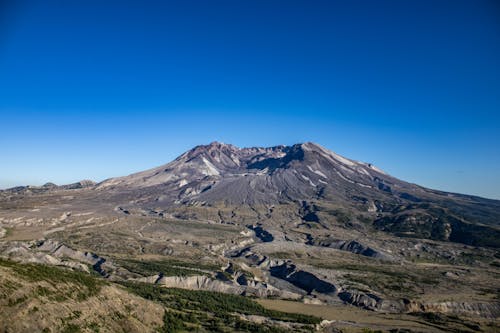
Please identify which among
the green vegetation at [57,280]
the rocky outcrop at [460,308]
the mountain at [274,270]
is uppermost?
the green vegetation at [57,280]

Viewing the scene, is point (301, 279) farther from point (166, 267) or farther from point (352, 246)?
point (352, 246)

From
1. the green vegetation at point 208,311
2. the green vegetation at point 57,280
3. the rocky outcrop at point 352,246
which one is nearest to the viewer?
the green vegetation at point 57,280

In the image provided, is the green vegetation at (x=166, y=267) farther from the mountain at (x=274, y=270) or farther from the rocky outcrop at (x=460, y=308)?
the rocky outcrop at (x=460, y=308)

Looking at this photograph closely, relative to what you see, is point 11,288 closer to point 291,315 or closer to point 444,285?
point 291,315

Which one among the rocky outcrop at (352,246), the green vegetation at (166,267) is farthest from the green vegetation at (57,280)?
the rocky outcrop at (352,246)

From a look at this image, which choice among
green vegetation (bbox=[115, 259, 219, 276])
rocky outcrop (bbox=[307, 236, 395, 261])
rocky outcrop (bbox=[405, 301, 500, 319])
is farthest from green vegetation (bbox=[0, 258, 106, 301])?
rocky outcrop (bbox=[307, 236, 395, 261])

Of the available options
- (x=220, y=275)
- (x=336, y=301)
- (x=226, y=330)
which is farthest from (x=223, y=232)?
(x=226, y=330)
